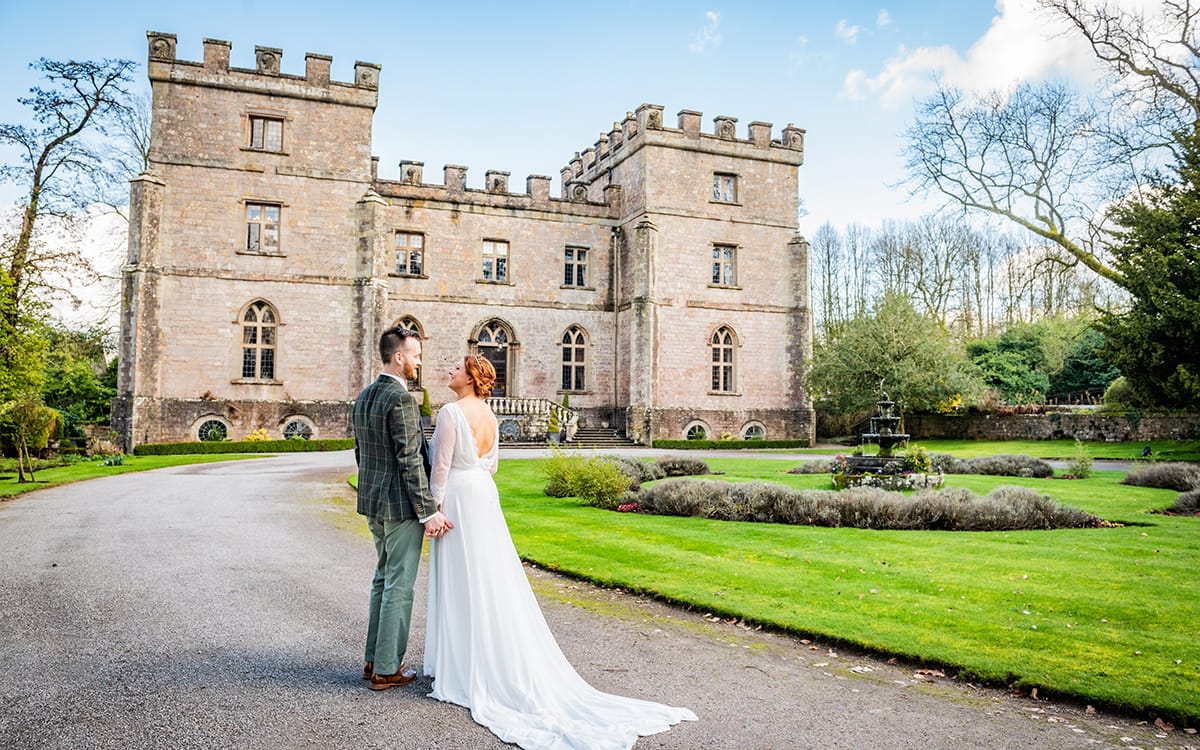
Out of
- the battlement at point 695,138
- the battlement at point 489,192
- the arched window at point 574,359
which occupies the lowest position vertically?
the arched window at point 574,359

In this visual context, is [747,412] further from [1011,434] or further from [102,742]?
[102,742]

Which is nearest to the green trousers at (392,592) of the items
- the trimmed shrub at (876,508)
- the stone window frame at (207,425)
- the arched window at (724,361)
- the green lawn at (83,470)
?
the trimmed shrub at (876,508)

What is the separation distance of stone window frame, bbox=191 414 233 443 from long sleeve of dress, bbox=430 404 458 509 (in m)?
24.1

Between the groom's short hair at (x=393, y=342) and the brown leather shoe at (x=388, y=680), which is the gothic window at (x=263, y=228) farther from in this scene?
the brown leather shoe at (x=388, y=680)

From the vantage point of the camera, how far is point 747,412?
107 ft

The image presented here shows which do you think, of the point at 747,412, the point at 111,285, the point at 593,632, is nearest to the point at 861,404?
the point at 747,412

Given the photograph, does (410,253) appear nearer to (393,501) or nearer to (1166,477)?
(1166,477)

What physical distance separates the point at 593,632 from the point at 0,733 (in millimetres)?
3566

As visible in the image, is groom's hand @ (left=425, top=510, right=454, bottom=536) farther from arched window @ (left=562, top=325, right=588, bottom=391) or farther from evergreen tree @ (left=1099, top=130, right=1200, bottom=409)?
arched window @ (left=562, top=325, right=588, bottom=391)

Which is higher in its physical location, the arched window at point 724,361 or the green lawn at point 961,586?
the arched window at point 724,361

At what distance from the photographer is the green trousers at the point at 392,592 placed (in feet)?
14.9

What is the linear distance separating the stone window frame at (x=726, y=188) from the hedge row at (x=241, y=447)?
1749 cm

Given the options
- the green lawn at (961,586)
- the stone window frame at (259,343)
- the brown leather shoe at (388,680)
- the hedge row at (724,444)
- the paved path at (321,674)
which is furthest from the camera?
the hedge row at (724,444)

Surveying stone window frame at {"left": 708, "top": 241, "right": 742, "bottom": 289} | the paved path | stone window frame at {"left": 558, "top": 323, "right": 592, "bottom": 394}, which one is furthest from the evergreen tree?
the paved path
